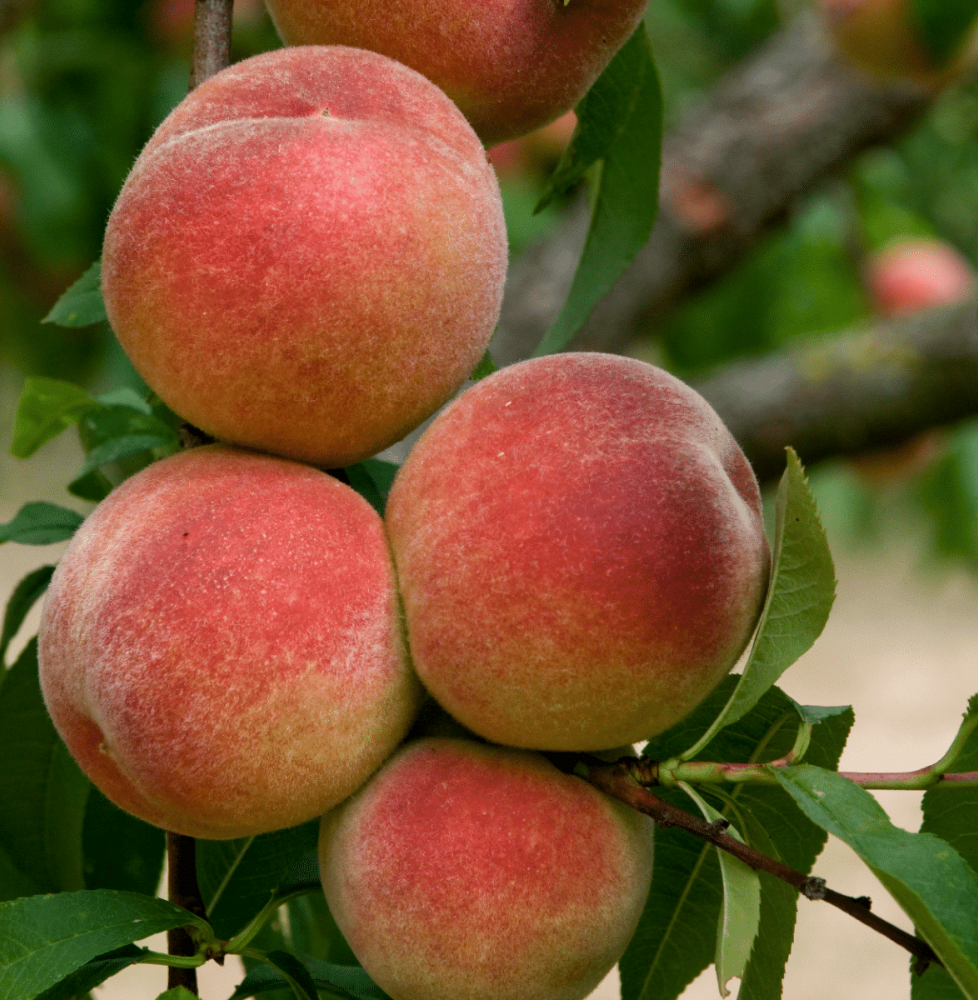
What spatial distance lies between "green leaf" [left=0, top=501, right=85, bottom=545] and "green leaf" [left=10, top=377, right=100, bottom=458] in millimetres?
33

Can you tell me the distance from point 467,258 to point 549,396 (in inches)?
2.6

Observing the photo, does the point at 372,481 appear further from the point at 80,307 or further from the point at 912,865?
the point at 912,865

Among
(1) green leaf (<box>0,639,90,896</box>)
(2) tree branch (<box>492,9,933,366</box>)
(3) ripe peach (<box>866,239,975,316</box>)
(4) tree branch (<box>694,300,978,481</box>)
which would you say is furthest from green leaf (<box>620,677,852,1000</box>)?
(3) ripe peach (<box>866,239,975,316</box>)

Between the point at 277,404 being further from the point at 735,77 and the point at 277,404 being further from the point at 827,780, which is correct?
the point at 735,77

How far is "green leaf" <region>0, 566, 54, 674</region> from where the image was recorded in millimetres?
737

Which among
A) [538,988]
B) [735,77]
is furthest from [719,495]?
[735,77]

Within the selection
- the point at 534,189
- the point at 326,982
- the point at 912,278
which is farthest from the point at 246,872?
the point at 912,278

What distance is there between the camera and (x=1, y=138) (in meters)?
2.03

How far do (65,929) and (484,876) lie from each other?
185mm

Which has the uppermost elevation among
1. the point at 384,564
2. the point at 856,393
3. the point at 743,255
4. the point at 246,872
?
the point at 384,564

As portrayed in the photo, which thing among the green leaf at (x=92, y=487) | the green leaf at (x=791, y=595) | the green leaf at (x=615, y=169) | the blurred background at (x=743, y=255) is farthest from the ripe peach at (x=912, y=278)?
the green leaf at (x=791, y=595)

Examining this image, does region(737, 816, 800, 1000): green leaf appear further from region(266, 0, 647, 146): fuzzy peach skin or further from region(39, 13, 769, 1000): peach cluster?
region(266, 0, 647, 146): fuzzy peach skin

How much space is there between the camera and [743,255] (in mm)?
1861

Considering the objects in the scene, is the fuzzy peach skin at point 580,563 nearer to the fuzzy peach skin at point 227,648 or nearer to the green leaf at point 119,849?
the fuzzy peach skin at point 227,648
